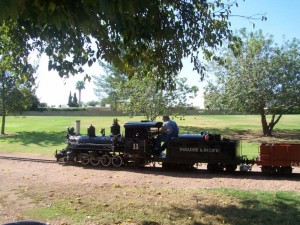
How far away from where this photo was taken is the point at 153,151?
1500 cm

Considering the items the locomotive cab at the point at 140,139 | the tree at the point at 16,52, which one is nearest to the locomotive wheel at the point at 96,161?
the locomotive cab at the point at 140,139

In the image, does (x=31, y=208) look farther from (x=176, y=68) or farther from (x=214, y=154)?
(x=214, y=154)

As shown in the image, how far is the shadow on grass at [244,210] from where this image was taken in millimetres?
7551

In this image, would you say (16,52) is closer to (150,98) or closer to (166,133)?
(166,133)

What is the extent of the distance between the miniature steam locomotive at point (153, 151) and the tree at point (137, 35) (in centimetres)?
506

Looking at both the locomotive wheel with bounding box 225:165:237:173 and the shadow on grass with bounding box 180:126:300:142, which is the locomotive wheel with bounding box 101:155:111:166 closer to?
the locomotive wheel with bounding box 225:165:237:173

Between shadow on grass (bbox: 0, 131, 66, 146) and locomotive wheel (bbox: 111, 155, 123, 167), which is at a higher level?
locomotive wheel (bbox: 111, 155, 123, 167)

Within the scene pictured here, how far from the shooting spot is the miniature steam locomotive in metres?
13.8

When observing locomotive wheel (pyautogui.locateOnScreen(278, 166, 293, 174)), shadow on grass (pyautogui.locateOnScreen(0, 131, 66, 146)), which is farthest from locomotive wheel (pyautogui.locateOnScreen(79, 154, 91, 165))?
shadow on grass (pyautogui.locateOnScreen(0, 131, 66, 146))

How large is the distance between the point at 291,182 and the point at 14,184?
8.20 m

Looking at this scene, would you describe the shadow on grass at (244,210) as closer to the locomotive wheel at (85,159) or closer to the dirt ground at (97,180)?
the dirt ground at (97,180)

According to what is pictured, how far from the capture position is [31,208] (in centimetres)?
850

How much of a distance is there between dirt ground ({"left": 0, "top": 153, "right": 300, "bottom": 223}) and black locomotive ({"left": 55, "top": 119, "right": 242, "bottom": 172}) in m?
0.43

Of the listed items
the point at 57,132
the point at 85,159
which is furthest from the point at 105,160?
the point at 57,132
